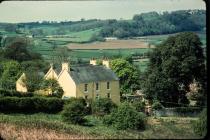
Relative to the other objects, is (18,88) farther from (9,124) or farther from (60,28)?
(60,28)

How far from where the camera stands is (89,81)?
361 centimetres

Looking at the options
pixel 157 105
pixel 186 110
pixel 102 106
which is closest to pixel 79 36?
pixel 102 106

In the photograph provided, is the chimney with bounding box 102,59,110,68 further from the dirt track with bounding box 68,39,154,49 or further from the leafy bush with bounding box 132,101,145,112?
the leafy bush with bounding box 132,101,145,112

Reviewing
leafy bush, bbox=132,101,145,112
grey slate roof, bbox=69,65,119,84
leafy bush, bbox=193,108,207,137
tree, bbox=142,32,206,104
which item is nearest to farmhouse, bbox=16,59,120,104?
grey slate roof, bbox=69,65,119,84

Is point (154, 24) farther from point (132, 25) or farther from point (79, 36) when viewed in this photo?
point (79, 36)

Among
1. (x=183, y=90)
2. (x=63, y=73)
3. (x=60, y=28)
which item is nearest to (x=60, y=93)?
(x=63, y=73)

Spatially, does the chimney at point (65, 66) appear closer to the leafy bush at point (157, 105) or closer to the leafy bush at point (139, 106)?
the leafy bush at point (139, 106)

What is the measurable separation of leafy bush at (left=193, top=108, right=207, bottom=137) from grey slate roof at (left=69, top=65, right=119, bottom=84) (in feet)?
1.93

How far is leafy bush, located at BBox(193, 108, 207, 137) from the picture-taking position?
10.6ft

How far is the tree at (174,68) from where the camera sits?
11.3 feet

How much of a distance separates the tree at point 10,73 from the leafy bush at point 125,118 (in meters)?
0.65

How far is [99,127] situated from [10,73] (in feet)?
2.23

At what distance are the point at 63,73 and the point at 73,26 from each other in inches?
11.4

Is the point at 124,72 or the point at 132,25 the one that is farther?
the point at 124,72
